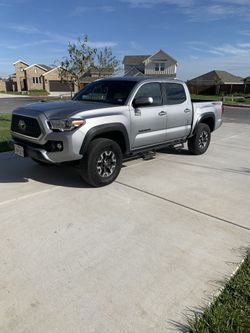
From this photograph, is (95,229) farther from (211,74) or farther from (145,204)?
(211,74)

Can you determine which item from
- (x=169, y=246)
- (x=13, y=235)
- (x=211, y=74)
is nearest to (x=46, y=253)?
(x=13, y=235)

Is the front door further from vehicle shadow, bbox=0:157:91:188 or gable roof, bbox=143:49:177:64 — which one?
gable roof, bbox=143:49:177:64

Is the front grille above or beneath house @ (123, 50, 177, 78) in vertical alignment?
beneath

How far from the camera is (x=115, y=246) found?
11.2 feet

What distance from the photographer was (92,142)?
4.92m

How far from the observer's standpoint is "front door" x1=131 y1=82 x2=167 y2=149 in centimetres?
555

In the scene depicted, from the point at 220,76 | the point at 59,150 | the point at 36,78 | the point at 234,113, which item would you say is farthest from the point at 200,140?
the point at 36,78

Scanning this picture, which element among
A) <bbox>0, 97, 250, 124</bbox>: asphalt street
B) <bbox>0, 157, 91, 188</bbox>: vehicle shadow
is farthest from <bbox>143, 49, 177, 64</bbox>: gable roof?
<bbox>0, 157, 91, 188</bbox>: vehicle shadow

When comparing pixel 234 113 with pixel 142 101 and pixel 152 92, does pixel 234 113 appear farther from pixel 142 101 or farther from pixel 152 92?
pixel 142 101

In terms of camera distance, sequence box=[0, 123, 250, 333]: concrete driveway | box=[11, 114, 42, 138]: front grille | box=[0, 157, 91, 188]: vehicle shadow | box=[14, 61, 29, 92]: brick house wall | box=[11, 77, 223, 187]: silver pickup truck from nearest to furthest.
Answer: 1. box=[0, 123, 250, 333]: concrete driveway
2. box=[11, 77, 223, 187]: silver pickup truck
3. box=[11, 114, 42, 138]: front grille
4. box=[0, 157, 91, 188]: vehicle shadow
5. box=[14, 61, 29, 92]: brick house wall

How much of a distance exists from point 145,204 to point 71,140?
4.73 ft

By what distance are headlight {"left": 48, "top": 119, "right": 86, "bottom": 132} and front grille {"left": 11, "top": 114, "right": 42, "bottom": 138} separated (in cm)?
29

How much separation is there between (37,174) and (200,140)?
3.96 meters

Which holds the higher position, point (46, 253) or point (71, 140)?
point (71, 140)
